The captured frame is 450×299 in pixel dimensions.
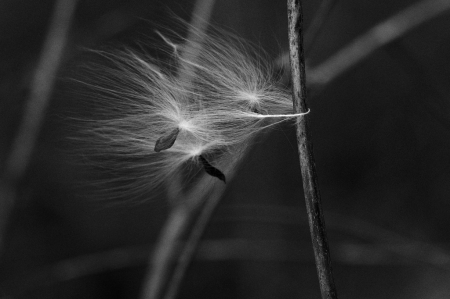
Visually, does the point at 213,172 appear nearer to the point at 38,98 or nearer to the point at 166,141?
the point at 166,141

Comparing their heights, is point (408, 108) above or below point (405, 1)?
below

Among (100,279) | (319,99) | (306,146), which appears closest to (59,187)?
(100,279)

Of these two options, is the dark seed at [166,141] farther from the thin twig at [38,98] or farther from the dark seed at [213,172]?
the thin twig at [38,98]

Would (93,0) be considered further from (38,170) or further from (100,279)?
(100,279)

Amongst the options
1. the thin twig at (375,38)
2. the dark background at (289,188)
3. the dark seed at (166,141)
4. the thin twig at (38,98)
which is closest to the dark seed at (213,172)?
the dark seed at (166,141)

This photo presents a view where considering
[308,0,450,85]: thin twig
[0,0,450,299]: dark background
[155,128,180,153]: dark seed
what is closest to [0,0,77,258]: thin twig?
[0,0,450,299]: dark background

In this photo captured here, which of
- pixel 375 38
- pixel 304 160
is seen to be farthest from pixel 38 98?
pixel 304 160
